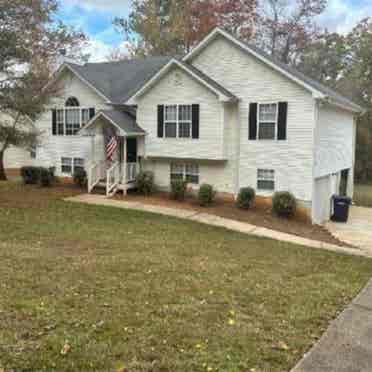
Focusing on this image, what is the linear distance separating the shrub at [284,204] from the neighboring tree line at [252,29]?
18.9m

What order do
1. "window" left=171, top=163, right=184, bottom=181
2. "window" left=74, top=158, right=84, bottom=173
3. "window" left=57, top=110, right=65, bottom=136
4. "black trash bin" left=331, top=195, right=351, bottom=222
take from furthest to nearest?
"window" left=57, top=110, right=65, bottom=136 → "window" left=74, top=158, right=84, bottom=173 → "window" left=171, top=163, right=184, bottom=181 → "black trash bin" left=331, top=195, right=351, bottom=222

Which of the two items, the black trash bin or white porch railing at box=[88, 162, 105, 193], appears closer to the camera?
the black trash bin

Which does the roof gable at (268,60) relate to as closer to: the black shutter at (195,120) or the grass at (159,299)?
the black shutter at (195,120)

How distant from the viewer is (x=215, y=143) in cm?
1577

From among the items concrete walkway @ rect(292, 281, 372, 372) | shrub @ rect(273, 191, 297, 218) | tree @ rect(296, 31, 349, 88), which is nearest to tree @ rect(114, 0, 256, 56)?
tree @ rect(296, 31, 349, 88)

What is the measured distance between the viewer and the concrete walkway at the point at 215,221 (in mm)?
11220

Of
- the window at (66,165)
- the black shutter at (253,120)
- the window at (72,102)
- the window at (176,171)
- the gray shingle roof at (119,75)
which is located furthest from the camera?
the window at (66,165)

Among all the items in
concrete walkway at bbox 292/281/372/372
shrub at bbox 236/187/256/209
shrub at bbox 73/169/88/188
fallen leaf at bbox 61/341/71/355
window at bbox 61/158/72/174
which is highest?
window at bbox 61/158/72/174

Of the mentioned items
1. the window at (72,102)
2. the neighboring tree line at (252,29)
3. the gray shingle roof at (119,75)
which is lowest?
the window at (72,102)

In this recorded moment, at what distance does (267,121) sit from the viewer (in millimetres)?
15508

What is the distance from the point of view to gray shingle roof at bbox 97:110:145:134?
54.1 feet

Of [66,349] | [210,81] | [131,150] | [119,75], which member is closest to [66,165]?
[131,150]

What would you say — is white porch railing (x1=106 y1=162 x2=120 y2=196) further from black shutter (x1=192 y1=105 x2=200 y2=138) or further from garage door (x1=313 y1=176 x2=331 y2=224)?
garage door (x1=313 y1=176 x2=331 y2=224)

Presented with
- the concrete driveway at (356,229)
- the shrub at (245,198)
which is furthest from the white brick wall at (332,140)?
the shrub at (245,198)
